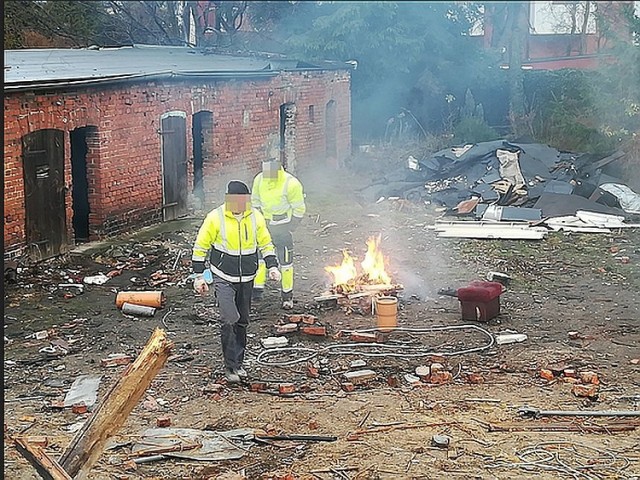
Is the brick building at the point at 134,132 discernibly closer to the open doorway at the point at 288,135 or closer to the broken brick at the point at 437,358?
the open doorway at the point at 288,135

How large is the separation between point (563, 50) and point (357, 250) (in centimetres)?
3522

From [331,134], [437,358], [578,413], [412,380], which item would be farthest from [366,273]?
[331,134]

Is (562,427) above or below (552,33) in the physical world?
below

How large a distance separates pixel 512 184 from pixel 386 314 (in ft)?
36.4

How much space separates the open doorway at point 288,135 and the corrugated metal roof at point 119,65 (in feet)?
3.75

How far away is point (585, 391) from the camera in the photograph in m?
7.80

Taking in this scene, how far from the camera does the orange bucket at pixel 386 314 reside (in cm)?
991

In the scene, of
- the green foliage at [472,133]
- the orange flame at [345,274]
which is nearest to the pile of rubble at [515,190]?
the green foliage at [472,133]

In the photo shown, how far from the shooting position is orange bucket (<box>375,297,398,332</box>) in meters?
9.91

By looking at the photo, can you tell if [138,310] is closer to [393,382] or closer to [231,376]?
[231,376]

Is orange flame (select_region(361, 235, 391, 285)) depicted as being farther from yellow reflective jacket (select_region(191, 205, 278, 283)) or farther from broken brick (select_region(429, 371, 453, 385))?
yellow reflective jacket (select_region(191, 205, 278, 283))

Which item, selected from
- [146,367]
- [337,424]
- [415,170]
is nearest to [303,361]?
[337,424]

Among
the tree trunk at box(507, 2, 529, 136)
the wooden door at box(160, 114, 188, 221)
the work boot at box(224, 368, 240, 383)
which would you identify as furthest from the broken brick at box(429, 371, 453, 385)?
the tree trunk at box(507, 2, 529, 136)

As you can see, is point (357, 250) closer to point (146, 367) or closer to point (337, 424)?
point (337, 424)
